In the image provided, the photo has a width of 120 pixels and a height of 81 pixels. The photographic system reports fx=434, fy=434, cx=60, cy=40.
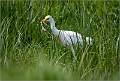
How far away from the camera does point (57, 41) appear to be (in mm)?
3150

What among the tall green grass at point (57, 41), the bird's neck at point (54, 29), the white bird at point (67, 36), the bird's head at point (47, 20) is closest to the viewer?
the tall green grass at point (57, 41)

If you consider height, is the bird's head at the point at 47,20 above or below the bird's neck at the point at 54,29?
above

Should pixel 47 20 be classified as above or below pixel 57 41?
above

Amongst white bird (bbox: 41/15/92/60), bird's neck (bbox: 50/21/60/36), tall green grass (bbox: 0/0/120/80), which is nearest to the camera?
tall green grass (bbox: 0/0/120/80)

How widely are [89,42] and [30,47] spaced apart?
1.26 feet

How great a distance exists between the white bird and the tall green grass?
4 centimetres

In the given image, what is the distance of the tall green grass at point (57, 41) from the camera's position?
2188 mm

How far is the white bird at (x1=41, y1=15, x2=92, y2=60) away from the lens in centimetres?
272

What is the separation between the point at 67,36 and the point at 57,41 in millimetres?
83

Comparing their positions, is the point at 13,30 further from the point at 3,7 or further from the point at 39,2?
the point at 39,2

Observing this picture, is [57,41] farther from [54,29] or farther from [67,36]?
[54,29]

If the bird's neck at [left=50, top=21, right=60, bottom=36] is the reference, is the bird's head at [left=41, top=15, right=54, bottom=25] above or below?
above

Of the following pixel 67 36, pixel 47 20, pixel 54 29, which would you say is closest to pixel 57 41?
pixel 67 36

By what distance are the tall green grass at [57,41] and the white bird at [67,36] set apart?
45mm
